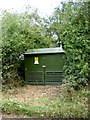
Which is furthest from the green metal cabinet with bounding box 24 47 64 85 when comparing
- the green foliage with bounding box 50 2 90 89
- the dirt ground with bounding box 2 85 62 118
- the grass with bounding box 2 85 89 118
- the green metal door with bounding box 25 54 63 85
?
the grass with bounding box 2 85 89 118

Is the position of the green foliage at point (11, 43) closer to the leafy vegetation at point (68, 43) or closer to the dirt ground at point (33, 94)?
the leafy vegetation at point (68, 43)

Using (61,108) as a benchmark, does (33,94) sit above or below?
below

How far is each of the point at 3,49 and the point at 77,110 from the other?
3072mm

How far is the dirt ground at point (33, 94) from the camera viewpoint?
11.5ft

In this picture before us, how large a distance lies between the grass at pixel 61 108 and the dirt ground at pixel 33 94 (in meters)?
0.41

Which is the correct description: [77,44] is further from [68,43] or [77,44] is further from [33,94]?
[33,94]

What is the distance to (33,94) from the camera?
4.03 metres

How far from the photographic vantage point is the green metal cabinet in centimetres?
474

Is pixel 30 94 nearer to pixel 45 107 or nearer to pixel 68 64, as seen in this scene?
pixel 45 107

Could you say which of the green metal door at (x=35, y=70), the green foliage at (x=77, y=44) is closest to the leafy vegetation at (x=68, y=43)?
the green foliage at (x=77, y=44)

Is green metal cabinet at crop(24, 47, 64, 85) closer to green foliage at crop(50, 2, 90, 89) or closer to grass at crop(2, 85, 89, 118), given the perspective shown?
Result: green foliage at crop(50, 2, 90, 89)

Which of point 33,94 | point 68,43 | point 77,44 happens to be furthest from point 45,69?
point 77,44

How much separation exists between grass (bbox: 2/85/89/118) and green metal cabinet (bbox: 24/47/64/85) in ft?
5.62

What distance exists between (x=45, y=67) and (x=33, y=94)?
1.25 m
